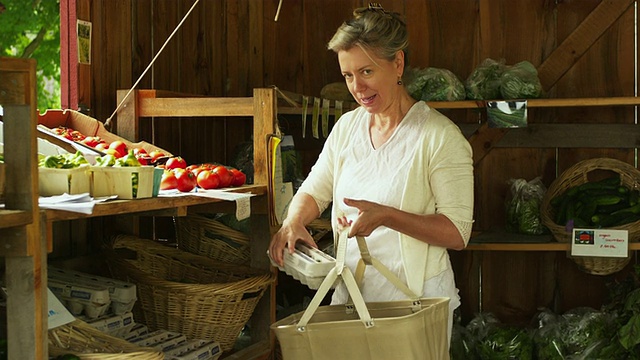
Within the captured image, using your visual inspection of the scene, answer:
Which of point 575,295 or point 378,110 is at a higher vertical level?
point 378,110

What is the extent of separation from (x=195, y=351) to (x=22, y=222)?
0.97 metres

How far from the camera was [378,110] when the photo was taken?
Answer: 2600 mm

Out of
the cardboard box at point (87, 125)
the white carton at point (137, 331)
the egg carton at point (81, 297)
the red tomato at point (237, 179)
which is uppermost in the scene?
the cardboard box at point (87, 125)

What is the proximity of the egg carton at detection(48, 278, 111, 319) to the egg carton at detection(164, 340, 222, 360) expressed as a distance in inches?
9.5

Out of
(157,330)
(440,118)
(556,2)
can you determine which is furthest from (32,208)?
(556,2)

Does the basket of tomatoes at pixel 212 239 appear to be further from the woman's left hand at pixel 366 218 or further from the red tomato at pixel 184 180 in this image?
the woman's left hand at pixel 366 218

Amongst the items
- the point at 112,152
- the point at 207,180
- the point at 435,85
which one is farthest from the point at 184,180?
the point at 435,85

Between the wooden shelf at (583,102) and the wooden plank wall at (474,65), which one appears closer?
the wooden shelf at (583,102)

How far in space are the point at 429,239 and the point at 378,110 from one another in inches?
15.6

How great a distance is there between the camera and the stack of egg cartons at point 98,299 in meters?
2.60

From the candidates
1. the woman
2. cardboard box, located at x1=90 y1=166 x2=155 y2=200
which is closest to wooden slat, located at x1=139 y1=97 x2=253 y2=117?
the woman

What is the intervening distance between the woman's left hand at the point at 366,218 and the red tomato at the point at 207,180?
25.2 inches

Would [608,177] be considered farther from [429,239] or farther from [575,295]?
[429,239]

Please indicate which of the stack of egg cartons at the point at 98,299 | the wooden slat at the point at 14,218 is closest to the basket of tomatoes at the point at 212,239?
the stack of egg cartons at the point at 98,299
